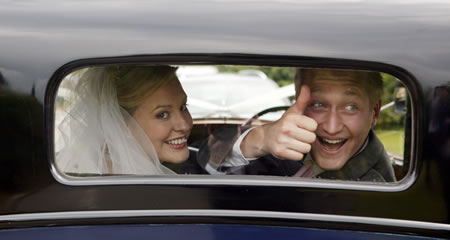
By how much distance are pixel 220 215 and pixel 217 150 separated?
615 mm

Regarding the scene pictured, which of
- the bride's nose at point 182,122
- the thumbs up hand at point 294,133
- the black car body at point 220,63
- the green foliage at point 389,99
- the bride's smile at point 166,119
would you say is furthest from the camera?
the bride's nose at point 182,122

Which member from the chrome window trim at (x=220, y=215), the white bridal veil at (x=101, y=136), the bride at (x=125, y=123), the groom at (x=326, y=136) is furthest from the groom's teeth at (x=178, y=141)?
the chrome window trim at (x=220, y=215)

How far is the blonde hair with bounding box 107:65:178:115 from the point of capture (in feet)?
6.15

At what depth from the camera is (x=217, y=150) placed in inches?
90.1

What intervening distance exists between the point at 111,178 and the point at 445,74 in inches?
40.5

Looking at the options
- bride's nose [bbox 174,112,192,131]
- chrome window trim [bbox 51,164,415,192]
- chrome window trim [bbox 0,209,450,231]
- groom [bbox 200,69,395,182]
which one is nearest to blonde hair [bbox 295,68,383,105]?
groom [bbox 200,69,395,182]

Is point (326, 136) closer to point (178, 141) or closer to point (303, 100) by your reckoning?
point (303, 100)

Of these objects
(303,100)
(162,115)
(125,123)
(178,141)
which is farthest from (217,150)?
(303,100)

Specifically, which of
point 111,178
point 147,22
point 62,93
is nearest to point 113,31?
point 147,22

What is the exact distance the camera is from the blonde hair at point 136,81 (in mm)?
1873

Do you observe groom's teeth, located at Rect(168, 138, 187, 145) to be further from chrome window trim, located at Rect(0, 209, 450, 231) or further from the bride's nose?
chrome window trim, located at Rect(0, 209, 450, 231)

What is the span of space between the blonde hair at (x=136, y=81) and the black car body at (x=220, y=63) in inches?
7.8

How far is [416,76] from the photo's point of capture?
1.62 metres

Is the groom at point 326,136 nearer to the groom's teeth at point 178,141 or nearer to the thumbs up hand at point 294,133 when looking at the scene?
the thumbs up hand at point 294,133
